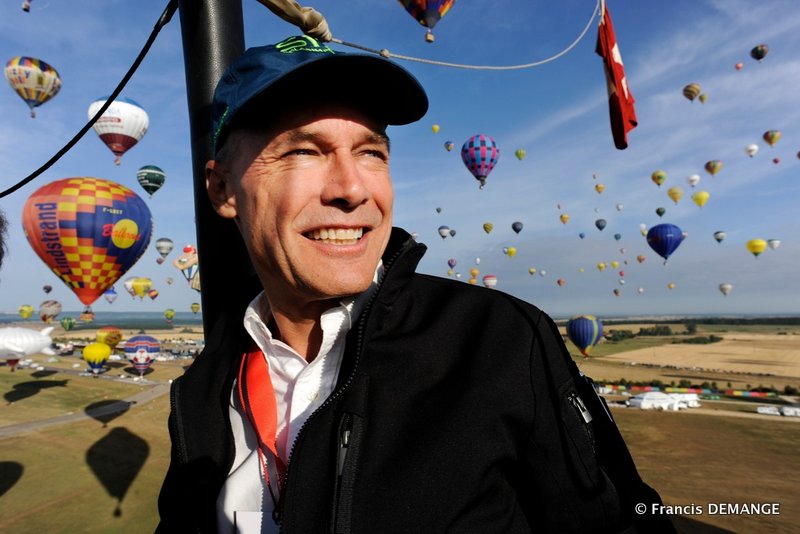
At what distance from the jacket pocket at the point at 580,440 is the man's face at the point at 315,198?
2.86 feet

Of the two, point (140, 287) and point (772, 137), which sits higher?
point (772, 137)

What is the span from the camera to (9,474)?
1775 centimetres

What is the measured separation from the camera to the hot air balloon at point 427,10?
78.3 feet

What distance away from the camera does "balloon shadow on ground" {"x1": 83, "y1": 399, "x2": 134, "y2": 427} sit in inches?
1020

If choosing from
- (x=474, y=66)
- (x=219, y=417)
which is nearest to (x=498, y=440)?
(x=219, y=417)

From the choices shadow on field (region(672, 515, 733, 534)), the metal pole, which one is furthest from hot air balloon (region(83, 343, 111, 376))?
the metal pole

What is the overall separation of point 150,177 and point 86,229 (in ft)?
80.6

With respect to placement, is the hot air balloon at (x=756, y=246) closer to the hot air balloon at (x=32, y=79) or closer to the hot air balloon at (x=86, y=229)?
the hot air balloon at (x=86, y=229)

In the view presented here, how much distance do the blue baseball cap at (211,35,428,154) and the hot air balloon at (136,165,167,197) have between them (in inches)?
1780

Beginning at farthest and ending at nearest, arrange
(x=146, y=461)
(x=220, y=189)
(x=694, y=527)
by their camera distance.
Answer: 1. (x=146, y=461)
2. (x=694, y=527)
3. (x=220, y=189)

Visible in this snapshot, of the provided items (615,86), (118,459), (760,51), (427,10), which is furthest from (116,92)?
(760,51)

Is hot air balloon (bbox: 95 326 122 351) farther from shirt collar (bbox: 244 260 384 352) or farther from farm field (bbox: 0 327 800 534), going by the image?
shirt collar (bbox: 244 260 384 352)

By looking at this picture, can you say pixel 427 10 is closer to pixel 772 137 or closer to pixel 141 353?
pixel 141 353

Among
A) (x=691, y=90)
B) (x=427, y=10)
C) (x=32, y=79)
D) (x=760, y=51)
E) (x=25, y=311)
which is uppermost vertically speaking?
(x=760, y=51)
